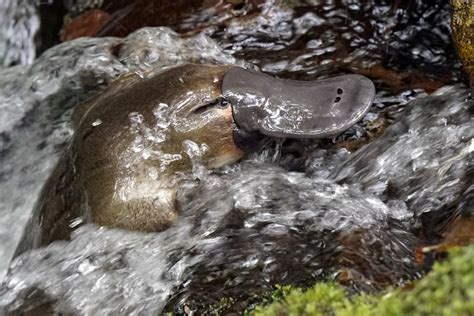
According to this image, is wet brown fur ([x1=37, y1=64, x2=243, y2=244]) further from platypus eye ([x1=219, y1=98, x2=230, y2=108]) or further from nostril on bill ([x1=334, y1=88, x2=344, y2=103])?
nostril on bill ([x1=334, y1=88, x2=344, y2=103])

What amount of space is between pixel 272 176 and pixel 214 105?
0.45m

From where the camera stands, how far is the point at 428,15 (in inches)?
166

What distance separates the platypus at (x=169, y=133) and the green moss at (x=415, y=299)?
1462 millimetres

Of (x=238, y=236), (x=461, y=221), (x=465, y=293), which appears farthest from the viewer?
(x=238, y=236)

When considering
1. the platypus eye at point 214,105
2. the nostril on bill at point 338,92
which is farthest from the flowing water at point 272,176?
the nostril on bill at point 338,92

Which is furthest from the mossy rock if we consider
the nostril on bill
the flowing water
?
the nostril on bill

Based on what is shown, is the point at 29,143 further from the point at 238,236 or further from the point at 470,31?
the point at 470,31

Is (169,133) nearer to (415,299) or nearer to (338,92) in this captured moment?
(338,92)

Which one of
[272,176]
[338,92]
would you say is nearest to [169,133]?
[272,176]

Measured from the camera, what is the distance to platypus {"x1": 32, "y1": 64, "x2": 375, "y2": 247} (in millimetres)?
2998

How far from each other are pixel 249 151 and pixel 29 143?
1.60 metres

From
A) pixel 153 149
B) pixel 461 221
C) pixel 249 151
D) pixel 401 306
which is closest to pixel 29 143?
pixel 153 149

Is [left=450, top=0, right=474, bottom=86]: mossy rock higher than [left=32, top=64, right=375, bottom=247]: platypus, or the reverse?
[left=450, top=0, right=474, bottom=86]: mossy rock

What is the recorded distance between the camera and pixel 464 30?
2.95m
